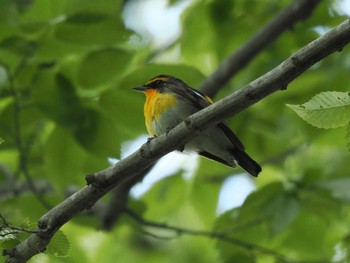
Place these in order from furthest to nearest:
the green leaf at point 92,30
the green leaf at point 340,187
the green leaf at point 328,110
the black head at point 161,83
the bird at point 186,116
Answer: the black head at point 161,83 → the bird at point 186,116 → the green leaf at point 340,187 → the green leaf at point 92,30 → the green leaf at point 328,110

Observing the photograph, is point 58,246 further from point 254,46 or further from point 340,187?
point 254,46

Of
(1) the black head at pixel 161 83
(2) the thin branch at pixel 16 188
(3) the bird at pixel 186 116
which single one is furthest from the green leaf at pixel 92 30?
(2) the thin branch at pixel 16 188

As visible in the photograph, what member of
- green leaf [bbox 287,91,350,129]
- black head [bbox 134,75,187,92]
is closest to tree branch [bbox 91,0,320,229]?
black head [bbox 134,75,187,92]

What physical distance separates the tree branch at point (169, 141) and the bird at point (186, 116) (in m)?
1.52

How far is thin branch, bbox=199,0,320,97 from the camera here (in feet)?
19.8

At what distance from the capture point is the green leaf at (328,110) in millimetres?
3049

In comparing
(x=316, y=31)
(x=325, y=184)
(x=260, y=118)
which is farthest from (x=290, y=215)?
(x=316, y=31)

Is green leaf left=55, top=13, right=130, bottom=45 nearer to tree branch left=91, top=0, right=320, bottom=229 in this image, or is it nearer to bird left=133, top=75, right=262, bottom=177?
bird left=133, top=75, right=262, bottom=177

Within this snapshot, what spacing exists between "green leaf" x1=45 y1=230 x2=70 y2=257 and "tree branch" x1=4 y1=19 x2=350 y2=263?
5cm

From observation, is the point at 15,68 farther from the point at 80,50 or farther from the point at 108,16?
the point at 108,16

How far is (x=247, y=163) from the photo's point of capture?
17.2 ft

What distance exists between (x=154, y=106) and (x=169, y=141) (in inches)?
72.6

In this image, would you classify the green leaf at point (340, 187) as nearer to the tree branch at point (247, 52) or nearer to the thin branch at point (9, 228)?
the tree branch at point (247, 52)

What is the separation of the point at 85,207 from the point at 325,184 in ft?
7.10
